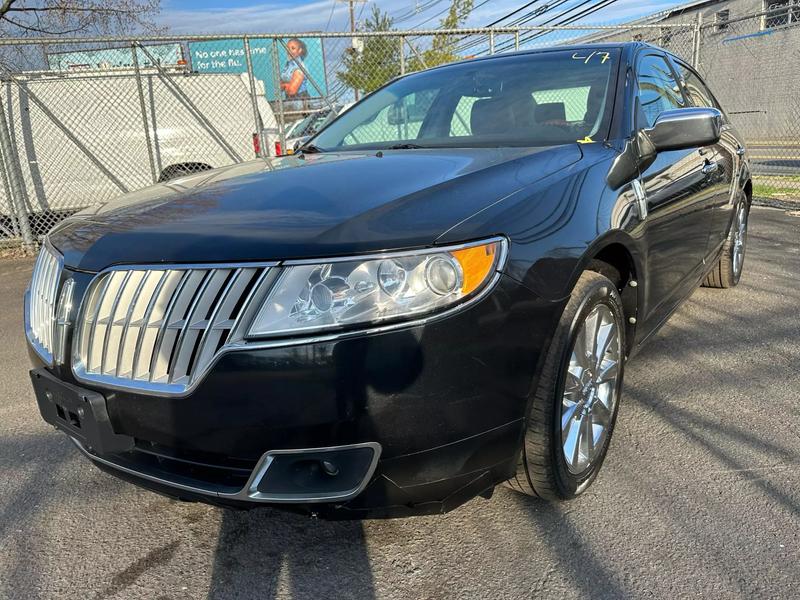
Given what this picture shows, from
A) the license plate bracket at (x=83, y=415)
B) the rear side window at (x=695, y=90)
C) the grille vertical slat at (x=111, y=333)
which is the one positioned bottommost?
the license plate bracket at (x=83, y=415)

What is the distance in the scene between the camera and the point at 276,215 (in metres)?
1.89

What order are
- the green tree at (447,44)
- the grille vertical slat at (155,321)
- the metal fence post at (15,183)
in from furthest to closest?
1. the green tree at (447,44)
2. the metal fence post at (15,183)
3. the grille vertical slat at (155,321)

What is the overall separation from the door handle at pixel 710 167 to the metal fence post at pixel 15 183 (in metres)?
7.02

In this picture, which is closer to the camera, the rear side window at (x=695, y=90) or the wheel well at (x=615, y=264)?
the wheel well at (x=615, y=264)

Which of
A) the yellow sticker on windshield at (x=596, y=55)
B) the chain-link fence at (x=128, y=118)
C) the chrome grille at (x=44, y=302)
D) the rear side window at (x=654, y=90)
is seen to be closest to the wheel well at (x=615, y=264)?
the rear side window at (x=654, y=90)

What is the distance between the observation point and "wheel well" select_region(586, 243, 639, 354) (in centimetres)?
239

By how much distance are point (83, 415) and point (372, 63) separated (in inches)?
368

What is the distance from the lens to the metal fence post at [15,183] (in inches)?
276

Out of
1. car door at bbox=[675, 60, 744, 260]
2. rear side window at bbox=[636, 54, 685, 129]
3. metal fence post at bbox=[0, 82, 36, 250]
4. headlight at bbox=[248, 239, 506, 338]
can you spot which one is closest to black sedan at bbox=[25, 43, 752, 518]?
headlight at bbox=[248, 239, 506, 338]

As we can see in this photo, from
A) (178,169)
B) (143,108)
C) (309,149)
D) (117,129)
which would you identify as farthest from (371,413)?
(117,129)

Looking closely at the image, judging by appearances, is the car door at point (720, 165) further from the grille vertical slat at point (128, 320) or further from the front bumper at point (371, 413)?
the grille vertical slat at point (128, 320)

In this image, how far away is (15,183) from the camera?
724 cm

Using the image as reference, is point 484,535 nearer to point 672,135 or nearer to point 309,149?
point 672,135

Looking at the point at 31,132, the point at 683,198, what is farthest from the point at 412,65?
the point at 683,198
